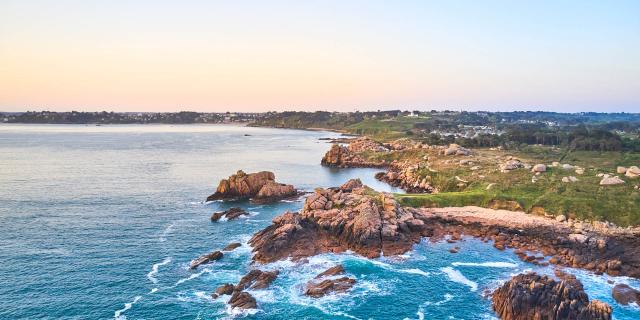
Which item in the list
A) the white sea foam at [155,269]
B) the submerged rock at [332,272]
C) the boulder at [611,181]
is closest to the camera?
the white sea foam at [155,269]

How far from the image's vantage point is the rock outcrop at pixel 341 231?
6762cm

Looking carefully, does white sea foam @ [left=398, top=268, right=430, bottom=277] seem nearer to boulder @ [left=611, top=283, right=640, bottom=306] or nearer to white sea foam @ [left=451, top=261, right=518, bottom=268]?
white sea foam @ [left=451, top=261, right=518, bottom=268]

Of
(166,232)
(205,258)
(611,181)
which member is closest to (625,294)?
(611,181)

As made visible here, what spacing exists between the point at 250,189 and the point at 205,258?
144 ft

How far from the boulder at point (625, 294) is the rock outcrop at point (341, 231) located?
26.7 metres

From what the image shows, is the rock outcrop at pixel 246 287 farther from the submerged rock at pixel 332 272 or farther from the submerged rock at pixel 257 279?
the submerged rock at pixel 332 272

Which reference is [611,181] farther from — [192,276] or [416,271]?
[192,276]

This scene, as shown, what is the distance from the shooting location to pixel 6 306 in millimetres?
49344

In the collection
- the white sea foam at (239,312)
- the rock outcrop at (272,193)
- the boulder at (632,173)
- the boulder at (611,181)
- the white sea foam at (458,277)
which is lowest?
the white sea foam at (239,312)

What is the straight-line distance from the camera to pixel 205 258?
6378 centimetres

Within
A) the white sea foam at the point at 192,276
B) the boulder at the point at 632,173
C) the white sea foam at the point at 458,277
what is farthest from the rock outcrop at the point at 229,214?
the boulder at the point at 632,173

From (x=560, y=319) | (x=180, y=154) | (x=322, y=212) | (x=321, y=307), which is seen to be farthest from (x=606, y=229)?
(x=180, y=154)

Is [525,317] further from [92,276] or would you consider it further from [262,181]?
[262,181]

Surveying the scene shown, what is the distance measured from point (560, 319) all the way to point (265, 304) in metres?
30.7
